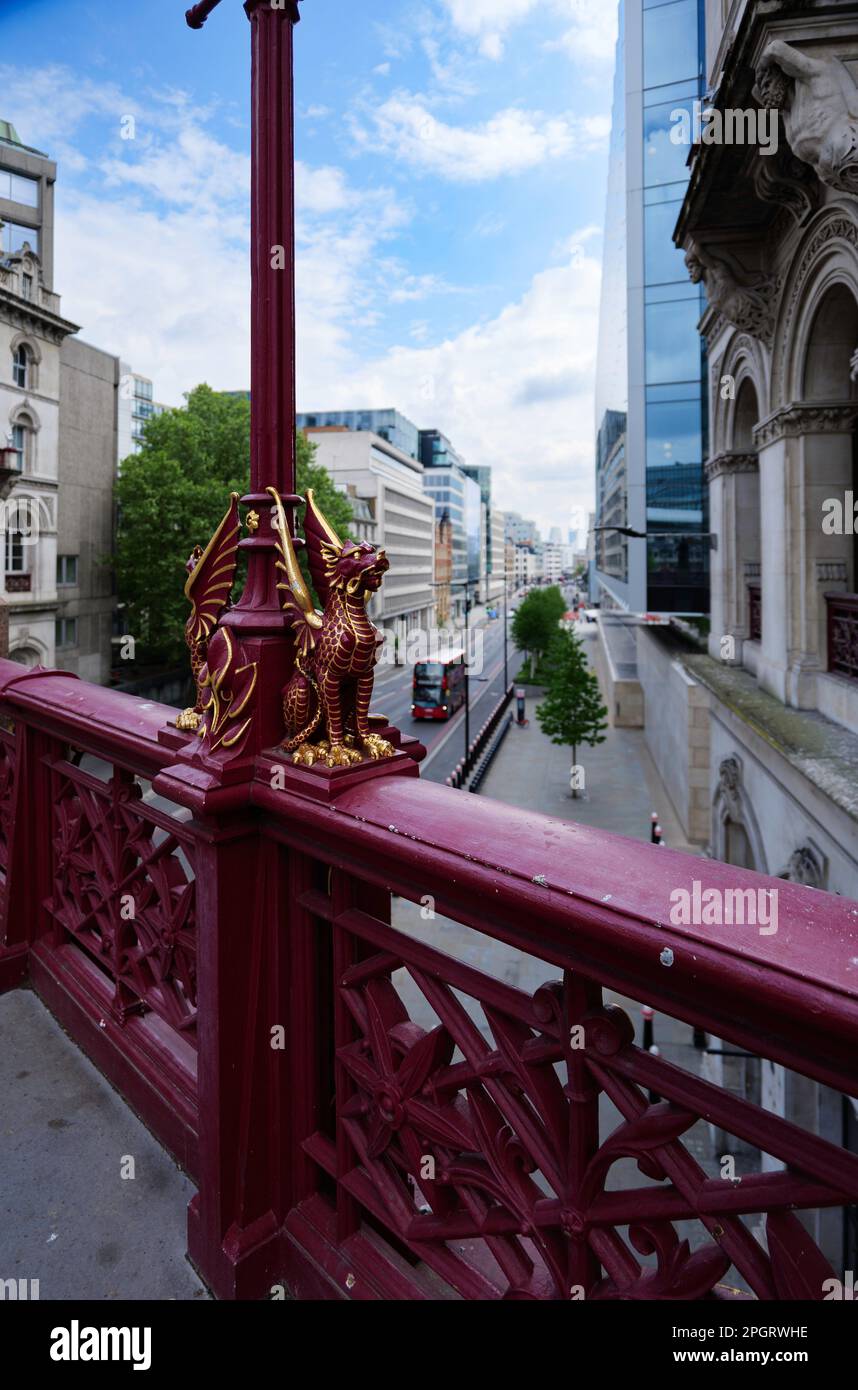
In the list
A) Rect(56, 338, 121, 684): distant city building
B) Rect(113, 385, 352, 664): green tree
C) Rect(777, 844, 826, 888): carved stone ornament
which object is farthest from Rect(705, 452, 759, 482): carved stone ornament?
Rect(56, 338, 121, 684): distant city building

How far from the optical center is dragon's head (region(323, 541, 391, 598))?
1951mm

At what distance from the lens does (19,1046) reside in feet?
10.4

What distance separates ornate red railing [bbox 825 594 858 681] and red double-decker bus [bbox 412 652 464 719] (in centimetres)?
3164

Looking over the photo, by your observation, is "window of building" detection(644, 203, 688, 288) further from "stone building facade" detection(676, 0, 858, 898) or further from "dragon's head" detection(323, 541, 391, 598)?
"dragon's head" detection(323, 541, 391, 598)

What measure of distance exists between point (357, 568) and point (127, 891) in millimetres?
1617

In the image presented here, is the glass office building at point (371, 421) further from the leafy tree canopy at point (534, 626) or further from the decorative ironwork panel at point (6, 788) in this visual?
the decorative ironwork panel at point (6, 788)

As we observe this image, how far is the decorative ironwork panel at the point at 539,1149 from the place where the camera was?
125 cm

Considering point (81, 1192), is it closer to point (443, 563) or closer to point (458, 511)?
point (443, 563)

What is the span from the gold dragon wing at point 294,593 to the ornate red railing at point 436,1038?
1.09 ft

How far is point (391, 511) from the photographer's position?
80438 mm

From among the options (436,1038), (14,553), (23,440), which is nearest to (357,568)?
(436,1038)

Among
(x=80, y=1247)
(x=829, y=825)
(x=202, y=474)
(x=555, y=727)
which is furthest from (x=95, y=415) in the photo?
(x=80, y=1247)
